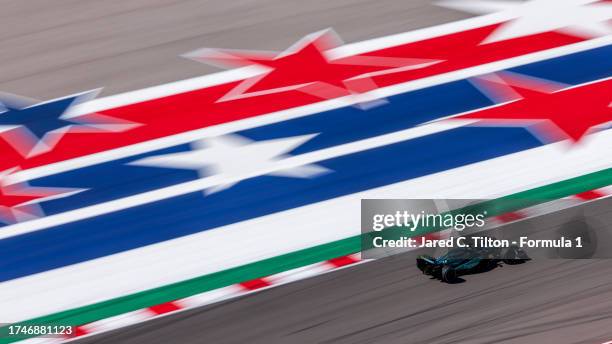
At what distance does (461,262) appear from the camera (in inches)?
194

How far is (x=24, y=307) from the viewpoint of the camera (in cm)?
463

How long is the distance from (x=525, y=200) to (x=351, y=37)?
1500 millimetres

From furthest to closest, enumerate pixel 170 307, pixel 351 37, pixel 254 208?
pixel 351 37, pixel 254 208, pixel 170 307

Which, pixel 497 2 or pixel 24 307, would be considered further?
pixel 497 2

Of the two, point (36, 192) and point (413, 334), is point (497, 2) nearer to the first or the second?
point (413, 334)

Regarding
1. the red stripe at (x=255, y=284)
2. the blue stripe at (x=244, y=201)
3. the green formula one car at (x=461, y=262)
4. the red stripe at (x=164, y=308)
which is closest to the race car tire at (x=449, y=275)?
the green formula one car at (x=461, y=262)

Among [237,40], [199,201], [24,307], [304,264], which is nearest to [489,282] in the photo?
[304,264]

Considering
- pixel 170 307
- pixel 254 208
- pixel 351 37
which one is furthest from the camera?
pixel 351 37

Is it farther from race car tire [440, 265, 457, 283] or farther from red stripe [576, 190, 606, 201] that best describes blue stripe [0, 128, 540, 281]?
race car tire [440, 265, 457, 283]

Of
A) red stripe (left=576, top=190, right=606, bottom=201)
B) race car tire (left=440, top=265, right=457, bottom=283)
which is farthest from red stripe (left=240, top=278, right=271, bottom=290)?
red stripe (left=576, top=190, right=606, bottom=201)

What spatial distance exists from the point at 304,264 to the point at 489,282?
3.53ft

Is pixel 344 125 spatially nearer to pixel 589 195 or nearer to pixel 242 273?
pixel 242 273

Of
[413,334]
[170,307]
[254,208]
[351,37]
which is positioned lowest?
[413,334]

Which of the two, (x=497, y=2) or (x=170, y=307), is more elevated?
(x=497, y=2)
